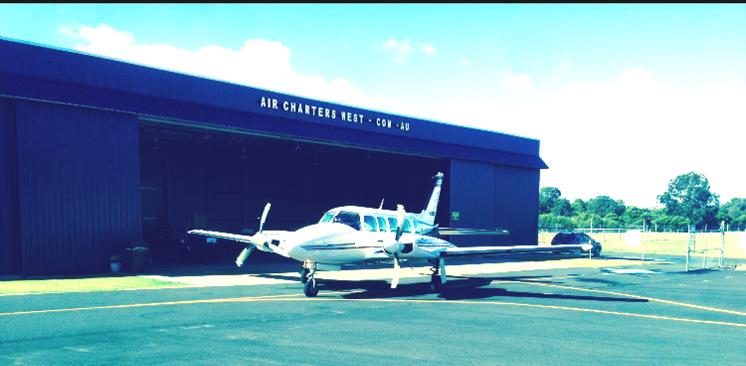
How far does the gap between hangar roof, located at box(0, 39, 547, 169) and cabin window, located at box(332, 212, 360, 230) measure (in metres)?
11.9

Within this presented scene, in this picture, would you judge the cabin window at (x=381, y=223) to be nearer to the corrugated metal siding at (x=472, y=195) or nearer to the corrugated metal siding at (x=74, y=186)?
the corrugated metal siding at (x=74, y=186)

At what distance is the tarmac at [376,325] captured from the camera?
9.23 meters

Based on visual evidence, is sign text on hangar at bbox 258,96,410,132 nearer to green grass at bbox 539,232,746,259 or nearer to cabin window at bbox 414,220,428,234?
cabin window at bbox 414,220,428,234

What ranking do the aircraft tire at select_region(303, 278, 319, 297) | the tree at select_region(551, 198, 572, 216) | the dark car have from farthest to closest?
the tree at select_region(551, 198, 572, 216) < the dark car < the aircraft tire at select_region(303, 278, 319, 297)

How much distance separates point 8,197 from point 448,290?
60.4 feet

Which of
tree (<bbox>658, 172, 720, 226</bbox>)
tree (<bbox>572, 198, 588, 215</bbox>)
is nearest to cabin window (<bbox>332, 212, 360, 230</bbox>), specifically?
tree (<bbox>572, 198, 588, 215</bbox>)

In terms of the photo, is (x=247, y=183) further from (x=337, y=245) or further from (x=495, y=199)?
(x=337, y=245)

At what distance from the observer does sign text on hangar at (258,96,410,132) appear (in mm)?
30625

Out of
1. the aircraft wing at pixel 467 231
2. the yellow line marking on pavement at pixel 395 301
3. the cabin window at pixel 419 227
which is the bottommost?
the yellow line marking on pavement at pixel 395 301

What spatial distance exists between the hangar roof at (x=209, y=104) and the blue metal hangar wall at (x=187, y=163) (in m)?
0.06

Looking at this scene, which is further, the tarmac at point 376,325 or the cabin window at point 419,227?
the cabin window at point 419,227

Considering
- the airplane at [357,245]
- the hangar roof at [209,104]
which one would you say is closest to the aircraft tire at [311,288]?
the airplane at [357,245]

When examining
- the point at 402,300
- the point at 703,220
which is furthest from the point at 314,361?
the point at 703,220

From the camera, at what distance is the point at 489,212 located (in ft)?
139
